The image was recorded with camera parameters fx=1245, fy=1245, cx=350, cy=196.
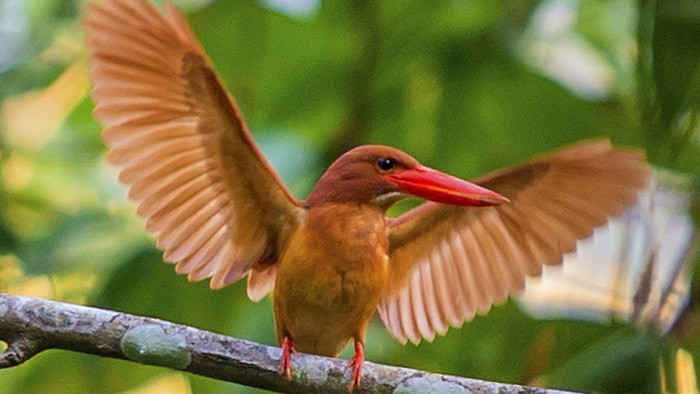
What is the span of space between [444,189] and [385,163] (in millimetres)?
153

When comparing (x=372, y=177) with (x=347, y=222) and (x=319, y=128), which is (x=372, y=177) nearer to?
(x=347, y=222)

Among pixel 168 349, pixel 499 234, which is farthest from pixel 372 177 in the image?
pixel 168 349

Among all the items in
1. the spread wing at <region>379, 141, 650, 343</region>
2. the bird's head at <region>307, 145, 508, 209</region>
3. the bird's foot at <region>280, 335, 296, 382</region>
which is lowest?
the spread wing at <region>379, 141, 650, 343</region>

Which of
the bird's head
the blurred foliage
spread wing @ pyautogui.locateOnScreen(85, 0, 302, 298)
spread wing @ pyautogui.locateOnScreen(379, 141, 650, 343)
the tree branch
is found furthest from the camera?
the blurred foliage

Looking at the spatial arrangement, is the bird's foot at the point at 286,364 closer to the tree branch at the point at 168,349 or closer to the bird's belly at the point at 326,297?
the tree branch at the point at 168,349

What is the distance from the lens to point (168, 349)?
2008 millimetres

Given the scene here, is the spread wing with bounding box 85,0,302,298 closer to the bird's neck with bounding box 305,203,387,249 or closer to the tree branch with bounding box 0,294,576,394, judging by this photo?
the bird's neck with bounding box 305,203,387,249

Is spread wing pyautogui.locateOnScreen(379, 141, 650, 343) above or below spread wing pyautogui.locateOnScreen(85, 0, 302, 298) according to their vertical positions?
below

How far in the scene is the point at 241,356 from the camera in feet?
6.66

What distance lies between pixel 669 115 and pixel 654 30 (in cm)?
18

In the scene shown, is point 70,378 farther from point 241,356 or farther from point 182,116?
point 241,356

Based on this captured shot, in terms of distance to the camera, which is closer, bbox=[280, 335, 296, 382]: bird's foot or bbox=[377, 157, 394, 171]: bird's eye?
bbox=[280, 335, 296, 382]: bird's foot

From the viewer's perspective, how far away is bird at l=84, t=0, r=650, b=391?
2398 mm

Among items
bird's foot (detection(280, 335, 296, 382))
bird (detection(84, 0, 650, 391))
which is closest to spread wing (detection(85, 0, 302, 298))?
bird (detection(84, 0, 650, 391))
